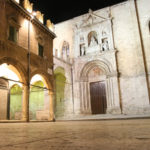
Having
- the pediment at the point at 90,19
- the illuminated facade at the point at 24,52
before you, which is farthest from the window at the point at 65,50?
the illuminated facade at the point at 24,52

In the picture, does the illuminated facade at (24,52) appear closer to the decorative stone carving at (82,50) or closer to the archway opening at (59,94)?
the decorative stone carving at (82,50)

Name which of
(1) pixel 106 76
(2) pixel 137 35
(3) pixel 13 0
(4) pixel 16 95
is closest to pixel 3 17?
(3) pixel 13 0

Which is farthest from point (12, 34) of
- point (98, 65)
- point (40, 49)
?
point (98, 65)

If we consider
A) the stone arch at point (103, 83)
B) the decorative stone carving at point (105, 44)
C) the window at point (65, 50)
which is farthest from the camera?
the window at point (65, 50)

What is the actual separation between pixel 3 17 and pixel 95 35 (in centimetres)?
1069

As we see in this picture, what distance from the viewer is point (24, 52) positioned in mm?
10766

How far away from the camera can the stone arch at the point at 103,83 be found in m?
15.2

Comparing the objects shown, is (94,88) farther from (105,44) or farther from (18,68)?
(18,68)

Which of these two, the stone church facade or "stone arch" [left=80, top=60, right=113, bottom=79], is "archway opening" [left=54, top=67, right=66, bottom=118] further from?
"stone arch" [left=80, top=60, right=113, bottom=79]

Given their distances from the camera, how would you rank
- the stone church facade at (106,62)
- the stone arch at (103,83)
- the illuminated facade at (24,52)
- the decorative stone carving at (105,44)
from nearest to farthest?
the illuminated facade at (24,52)
the stone church facade at (106,62)
the stone arch at (103,83)
the decorative stone carving at (105,44)

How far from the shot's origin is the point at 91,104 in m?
16.9

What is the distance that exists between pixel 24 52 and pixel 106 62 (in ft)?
27.2

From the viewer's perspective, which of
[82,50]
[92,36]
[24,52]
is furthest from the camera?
[92,36]

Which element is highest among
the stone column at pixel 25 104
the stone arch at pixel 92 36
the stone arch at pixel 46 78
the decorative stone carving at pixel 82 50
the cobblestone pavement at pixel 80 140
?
the stone arch at pixel 92 36
